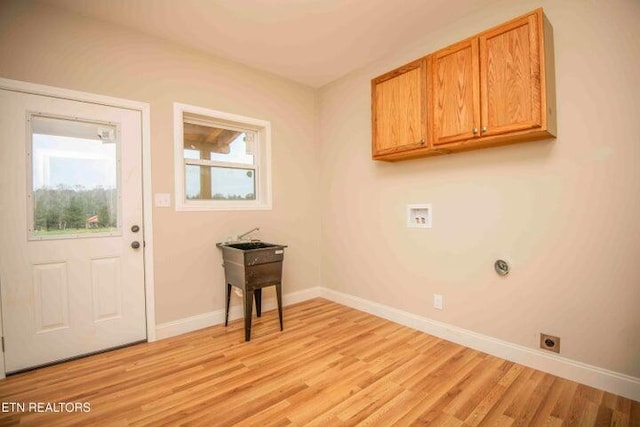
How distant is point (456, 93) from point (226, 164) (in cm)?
239

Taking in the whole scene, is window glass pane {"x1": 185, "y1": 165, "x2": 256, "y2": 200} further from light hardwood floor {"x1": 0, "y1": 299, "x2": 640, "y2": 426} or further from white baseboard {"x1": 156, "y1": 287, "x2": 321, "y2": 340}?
light hardwood floor {"x1": 0, "y1": 299, "x2": 640, "y2": 426}

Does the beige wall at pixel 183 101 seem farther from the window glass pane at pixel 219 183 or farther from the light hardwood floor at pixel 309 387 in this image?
the light hardwood floor at pixel 309 387

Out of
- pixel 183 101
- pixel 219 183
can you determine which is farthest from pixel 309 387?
pixel 183 101

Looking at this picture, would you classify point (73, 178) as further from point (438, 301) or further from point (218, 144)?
point (438, 301)

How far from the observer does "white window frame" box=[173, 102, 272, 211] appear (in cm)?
287

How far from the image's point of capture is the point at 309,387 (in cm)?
197

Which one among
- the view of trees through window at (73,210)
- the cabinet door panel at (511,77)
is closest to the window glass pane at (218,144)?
the view of trees through window at (73,210)

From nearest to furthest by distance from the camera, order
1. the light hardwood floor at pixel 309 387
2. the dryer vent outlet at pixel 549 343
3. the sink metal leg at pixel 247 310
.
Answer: the light hardwood floor at pixel 309 387
the dryer vent outlet at pixel 549 343
the sink metal leg at pixel 247 310

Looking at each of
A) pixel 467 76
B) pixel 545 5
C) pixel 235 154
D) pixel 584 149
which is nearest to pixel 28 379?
pixel 235 154

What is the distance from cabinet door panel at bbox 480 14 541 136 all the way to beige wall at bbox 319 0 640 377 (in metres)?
0.31

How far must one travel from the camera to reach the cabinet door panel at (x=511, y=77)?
1.90 meters

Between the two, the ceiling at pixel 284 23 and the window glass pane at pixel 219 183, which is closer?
the ceiling at pixel 284 23

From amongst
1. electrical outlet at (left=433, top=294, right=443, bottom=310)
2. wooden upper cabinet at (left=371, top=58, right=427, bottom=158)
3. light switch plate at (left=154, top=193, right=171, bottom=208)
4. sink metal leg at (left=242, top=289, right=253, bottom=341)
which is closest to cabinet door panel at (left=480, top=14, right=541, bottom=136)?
wooden upper cabinet at (left=371, top=58, right=427, bottom=158)

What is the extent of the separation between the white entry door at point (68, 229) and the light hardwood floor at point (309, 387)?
0.24m
